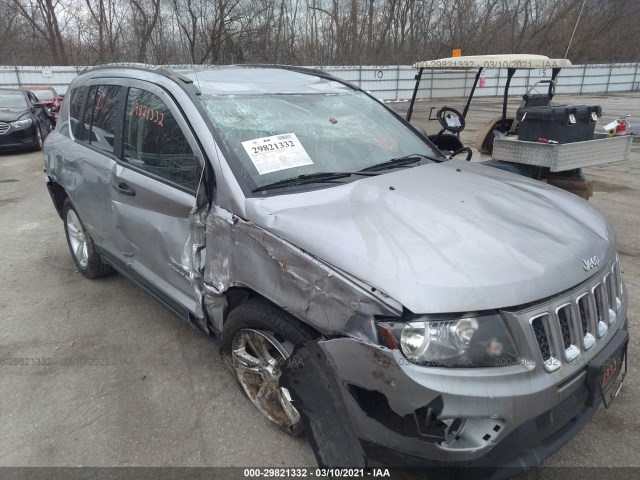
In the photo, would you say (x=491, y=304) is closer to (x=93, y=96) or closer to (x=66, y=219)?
(x=93, y=96)

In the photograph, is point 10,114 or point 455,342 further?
point 10,114

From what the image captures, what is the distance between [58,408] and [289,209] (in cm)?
188

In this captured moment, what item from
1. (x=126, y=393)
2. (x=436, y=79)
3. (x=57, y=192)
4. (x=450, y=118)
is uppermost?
(x=436, y=79)

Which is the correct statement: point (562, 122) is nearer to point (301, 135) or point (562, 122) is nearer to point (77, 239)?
point (301, 135)

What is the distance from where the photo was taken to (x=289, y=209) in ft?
7.16

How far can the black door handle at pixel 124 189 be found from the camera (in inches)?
121

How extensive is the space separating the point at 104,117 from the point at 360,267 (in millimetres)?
2726

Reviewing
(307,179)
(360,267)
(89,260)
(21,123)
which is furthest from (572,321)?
(21,123)

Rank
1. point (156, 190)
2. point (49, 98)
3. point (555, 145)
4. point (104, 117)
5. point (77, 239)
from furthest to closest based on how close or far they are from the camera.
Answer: point (49, 98) → point (555, 145) → point (77, 239) → point (104, 117) → point (156, 190)

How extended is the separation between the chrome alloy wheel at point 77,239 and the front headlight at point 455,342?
354 centimetres

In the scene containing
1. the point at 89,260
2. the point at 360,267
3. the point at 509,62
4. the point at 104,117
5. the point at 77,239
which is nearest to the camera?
the point at 360,267

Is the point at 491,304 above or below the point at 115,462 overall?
above

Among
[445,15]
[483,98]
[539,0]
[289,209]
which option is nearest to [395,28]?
[445,15]

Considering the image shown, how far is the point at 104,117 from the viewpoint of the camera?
3572 mm
